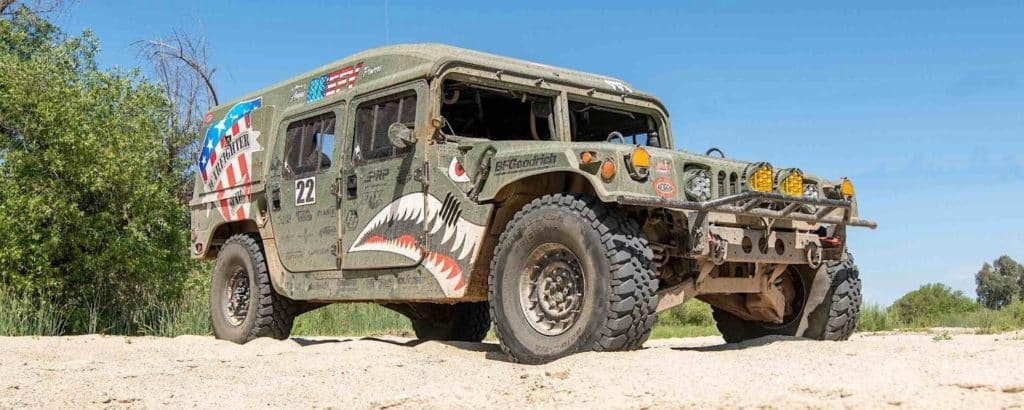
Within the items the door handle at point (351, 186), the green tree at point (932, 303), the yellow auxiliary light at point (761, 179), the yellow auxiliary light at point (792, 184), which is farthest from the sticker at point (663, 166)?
the green tree at point (932, 303)

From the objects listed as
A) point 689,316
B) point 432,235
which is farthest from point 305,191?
point 689,316

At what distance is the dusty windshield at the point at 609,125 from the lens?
869cm

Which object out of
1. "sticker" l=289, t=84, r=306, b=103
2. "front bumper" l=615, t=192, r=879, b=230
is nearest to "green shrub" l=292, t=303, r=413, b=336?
"sticker" l=289, t=84, r=306, b=103

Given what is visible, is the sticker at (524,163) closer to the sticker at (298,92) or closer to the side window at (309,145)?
the side window at (309,145)

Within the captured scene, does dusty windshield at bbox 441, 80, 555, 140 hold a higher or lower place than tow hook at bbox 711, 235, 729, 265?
higher

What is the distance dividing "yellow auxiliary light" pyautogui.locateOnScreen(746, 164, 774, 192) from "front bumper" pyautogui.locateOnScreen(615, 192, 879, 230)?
12 centimetres

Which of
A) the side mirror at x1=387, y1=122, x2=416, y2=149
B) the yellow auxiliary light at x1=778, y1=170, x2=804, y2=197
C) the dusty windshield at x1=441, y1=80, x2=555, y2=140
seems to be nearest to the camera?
the yellow auxiliary light at x1=778, y1=170, x2=804, y2=197

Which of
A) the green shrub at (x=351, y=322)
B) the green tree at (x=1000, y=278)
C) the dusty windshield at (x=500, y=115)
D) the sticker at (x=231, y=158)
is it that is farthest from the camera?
the green tree at (x=1000, y=278)

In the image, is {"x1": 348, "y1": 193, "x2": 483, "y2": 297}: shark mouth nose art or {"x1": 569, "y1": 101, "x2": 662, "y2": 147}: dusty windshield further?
{"x1": 569, "y1": 101, "x2": 662, "y2": 147}: dusty windshield

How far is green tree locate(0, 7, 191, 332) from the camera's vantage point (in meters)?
14.4

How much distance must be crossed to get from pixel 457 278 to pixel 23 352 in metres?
3.88

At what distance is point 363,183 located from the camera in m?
8.77

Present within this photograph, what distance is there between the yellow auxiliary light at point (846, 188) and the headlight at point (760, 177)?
2.80 feet

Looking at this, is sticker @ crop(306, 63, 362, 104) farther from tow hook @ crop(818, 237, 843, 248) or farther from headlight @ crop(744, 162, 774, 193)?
tow hook @ crop(818, 237, 843, 248)
